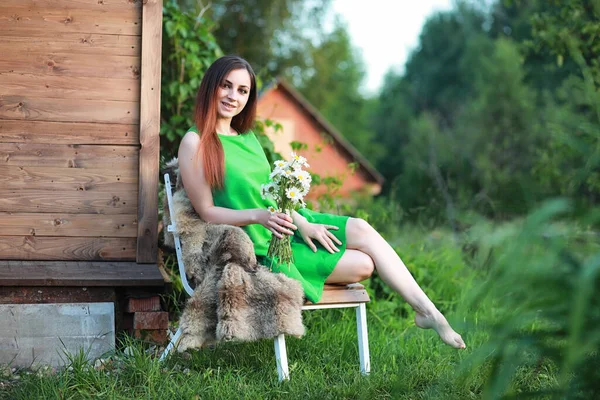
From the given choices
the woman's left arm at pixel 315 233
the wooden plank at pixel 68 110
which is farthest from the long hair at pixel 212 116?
the wooden plank at pixel 68 110

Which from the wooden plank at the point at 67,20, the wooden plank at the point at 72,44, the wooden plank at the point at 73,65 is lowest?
the wooden plank at the point at 73,65

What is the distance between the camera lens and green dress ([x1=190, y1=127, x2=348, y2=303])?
3.83 m

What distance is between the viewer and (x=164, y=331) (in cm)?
437

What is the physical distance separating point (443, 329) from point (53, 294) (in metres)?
2.10

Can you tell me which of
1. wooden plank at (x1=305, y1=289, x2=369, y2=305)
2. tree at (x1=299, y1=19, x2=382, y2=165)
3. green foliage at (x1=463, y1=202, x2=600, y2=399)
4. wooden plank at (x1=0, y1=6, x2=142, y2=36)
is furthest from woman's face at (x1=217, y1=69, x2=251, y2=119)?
tree at (x1=299, y1=19, x2=382, y2=165)

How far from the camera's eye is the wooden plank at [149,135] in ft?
15.1

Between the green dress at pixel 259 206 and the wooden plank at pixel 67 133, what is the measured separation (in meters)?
0.68

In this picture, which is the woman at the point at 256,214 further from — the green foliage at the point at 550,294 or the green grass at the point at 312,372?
the green foliage at the point at 550,294

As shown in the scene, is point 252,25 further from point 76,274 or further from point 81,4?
point 76,274

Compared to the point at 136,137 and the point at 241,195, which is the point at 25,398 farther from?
the point at 136,137

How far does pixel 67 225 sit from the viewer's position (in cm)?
452

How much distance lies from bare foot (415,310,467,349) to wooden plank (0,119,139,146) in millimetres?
2007

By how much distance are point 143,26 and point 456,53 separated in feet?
123

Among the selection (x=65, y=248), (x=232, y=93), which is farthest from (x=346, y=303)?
(x=65, y=248)
